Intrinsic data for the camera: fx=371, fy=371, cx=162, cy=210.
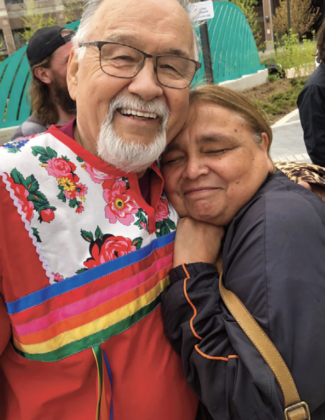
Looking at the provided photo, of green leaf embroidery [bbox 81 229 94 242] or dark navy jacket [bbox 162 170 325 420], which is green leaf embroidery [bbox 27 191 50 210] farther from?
dark navy jacket [bbox 162 170 325 420]

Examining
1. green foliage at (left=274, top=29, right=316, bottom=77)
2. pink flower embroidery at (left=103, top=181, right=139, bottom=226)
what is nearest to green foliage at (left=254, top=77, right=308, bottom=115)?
green foliage at (left=274, top=29, right=316, bottom=77)

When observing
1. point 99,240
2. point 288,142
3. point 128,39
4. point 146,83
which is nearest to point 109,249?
point 99,240

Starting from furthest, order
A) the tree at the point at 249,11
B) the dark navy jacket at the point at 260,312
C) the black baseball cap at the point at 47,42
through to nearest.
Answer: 1. the tree at the point at 249,11
2. the black baseball cap at the point at 47,42
3. the dark navy jacket at the point at 260,312

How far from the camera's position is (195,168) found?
5.20 feet

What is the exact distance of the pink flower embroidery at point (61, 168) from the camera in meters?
1.30

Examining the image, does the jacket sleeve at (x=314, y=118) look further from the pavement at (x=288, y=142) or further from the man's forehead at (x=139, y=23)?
the pavement at (x=288, y=142)

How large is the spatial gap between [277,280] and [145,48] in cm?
94

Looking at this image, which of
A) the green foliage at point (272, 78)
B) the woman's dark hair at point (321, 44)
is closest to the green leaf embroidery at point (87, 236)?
the woman's dark hair at point (321, 44)

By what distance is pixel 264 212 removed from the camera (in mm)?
1361

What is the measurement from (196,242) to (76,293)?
1.78ft

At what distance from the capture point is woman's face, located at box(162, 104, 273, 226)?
1.57m

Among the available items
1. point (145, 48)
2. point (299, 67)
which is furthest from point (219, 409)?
point (299, 67)

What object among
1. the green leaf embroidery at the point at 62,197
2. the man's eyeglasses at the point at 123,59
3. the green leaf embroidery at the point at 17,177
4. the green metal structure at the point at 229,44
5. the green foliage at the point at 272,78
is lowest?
the green foliage at the point at 272,78

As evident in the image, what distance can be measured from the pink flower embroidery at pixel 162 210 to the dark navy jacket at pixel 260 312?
0.25m
